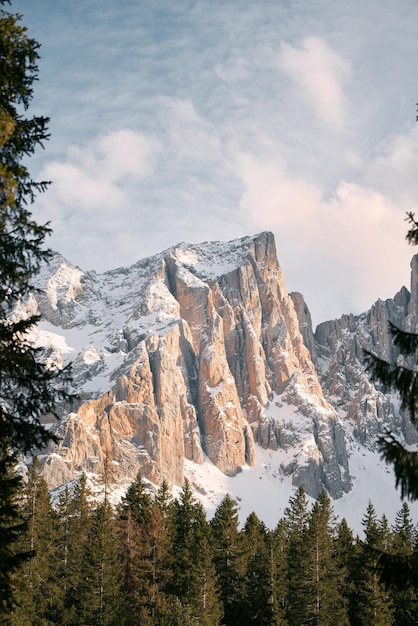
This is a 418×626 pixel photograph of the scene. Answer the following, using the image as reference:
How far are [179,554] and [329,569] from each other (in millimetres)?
10546

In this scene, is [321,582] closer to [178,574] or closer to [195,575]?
[195,575]

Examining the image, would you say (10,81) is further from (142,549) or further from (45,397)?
(142,549)

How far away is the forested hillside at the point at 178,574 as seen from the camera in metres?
44.3

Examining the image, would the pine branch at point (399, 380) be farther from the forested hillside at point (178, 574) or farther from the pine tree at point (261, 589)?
A: the pine tree at point (261, 589)

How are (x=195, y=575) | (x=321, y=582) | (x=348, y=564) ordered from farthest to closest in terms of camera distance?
(x=348, y=564)
(x=321, y=582)
(x=195, y=575)

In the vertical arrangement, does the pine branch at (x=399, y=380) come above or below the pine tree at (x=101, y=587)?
above

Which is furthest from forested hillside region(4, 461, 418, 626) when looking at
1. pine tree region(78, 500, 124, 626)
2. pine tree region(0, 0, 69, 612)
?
pine tree region(0, 0, 69, 612)

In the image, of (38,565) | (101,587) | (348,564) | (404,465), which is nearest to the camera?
(404,465)

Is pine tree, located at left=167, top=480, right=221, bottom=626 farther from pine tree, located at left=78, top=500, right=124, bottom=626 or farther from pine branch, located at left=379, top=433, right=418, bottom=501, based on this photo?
pine branch, located at left=379, top=433, right=418, bottom=501

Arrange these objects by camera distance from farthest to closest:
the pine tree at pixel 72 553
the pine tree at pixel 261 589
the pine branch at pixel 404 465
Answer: the pine tree at pixel 261 589 → the pine tree at pixel 72 553 → the pine branch at pixel 404 465

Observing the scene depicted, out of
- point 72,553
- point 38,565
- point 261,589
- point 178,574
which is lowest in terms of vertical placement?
point 261,589

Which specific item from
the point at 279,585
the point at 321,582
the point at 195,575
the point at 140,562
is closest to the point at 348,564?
the point at 279,585

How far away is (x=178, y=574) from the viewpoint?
50.5m

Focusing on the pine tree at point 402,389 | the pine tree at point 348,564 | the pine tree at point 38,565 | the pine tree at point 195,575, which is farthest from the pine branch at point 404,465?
the pine tree at point 348,564
